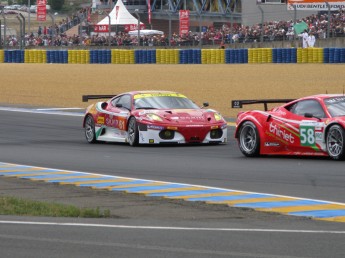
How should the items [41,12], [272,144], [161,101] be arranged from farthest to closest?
[41,12]
[161,101]
[272,144]

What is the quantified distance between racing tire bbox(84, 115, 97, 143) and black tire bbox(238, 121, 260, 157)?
449 cm

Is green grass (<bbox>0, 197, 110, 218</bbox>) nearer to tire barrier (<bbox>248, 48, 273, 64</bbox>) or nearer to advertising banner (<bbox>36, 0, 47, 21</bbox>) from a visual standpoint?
tire barrier (<bbox>248, 48, 273, 64</bbox>)

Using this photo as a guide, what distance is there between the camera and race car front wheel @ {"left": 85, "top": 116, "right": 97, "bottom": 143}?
20516 millimetres

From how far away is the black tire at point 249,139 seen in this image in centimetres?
1652

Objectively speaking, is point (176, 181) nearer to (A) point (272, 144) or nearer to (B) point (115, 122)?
(A) point (272, 144)

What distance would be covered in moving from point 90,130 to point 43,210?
35.4 feet

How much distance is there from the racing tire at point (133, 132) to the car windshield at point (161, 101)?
429 millimetres

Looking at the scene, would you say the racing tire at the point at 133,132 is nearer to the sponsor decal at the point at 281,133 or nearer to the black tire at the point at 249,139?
the black tire at the point at 249,139

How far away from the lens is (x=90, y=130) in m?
20.6

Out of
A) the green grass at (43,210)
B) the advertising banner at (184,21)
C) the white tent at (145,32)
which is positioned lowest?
the white tent at (145,32)

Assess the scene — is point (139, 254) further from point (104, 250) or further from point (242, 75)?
point (242, 75)

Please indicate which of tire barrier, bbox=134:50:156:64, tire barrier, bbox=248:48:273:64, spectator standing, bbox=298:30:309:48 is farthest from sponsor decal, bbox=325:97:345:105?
tire barrier, bbox=134:50:156:64

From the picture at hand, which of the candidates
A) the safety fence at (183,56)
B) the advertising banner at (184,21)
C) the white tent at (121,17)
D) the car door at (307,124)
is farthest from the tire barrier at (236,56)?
the car door at (307,124)

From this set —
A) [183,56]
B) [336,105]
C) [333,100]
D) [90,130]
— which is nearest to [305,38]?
[183,56]
